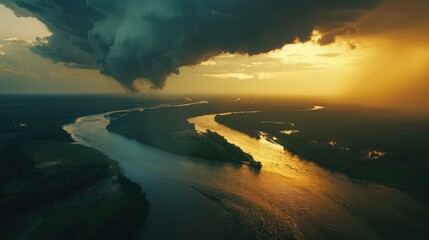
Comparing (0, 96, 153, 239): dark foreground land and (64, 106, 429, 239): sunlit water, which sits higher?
(0, 96, 153, 239): dark foreground land

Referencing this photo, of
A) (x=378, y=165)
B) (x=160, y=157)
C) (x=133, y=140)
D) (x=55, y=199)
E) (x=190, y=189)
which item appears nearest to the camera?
(x=55, y=199)

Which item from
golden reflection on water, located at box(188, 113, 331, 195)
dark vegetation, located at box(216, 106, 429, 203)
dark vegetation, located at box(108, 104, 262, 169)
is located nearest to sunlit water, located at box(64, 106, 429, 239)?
golden reflection on water, located at box(188, 113, 331, 195)

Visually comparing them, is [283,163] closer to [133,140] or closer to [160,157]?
[160,157]

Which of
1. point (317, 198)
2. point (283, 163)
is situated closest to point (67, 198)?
point (317, 198)

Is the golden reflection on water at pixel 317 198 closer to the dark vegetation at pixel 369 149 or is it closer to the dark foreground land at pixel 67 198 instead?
the dark vegetation at pixel 369 149

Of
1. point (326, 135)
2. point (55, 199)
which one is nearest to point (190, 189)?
point (55, 199)

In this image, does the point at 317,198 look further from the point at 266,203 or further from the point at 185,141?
the point at 185,141

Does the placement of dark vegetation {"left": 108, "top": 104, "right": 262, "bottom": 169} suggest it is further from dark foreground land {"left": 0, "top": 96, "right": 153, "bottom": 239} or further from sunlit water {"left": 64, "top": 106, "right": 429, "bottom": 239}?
dark foreground land {"left": 0, "top": 96, "right": 153, "bottom": 239}

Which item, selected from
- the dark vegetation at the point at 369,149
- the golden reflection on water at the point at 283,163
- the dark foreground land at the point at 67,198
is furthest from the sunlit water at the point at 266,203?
the dark vegetation at the point at 369,149
